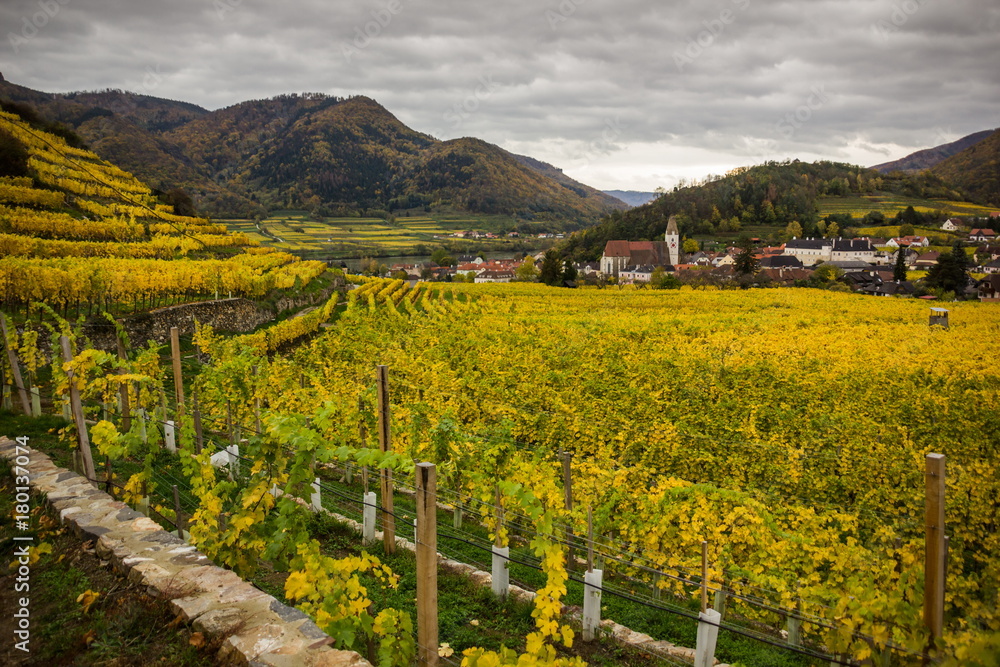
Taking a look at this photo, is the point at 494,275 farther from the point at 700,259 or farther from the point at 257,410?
the point at 257,410

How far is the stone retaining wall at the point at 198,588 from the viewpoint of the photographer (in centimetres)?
388

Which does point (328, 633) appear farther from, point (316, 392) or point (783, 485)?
point (316, 392)

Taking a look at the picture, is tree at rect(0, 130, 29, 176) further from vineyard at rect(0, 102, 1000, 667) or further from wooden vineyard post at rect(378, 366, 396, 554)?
wooden vineyard post at rect(378, 366, 396, 554)

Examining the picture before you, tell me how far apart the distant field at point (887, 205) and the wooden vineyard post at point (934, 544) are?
5864 inches

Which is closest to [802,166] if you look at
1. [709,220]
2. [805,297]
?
[709,220]

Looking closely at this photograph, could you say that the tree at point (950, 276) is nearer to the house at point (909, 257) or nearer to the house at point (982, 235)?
the house at point (909, 257)

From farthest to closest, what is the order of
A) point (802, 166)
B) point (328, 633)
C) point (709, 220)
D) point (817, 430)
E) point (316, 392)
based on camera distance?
point (802, 166) < point (709, 220) < point (316, 392) < point (817, 430) < point (328, 633)

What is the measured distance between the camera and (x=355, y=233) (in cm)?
15050

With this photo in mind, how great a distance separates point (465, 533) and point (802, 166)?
179680 millimetres

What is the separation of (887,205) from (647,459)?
16088cm

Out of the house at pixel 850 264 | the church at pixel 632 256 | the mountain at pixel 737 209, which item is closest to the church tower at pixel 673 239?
the church at pixel 632 256

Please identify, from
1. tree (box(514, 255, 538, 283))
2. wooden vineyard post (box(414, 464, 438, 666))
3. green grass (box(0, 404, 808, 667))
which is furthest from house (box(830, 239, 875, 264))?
wooden vineyard post (box(414, 464, 438, 666))

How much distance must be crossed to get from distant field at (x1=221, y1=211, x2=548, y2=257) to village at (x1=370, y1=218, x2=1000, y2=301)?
23663mm

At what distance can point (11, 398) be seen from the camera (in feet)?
39.2
